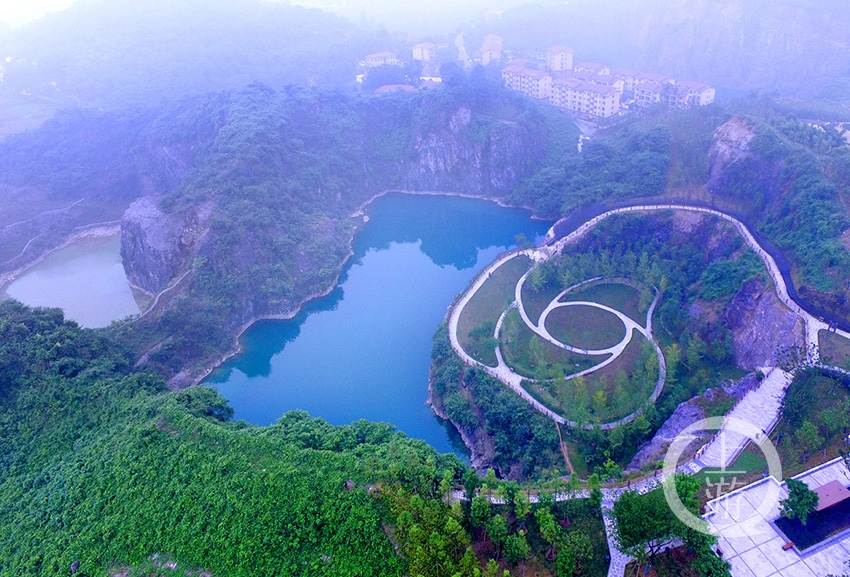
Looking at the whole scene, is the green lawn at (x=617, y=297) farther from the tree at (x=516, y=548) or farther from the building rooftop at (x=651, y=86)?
the building rooftop at (x=651, y=86)

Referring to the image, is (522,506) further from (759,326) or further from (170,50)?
(170,50)

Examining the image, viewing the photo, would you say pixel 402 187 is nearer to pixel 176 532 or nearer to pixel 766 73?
pixel 176 532

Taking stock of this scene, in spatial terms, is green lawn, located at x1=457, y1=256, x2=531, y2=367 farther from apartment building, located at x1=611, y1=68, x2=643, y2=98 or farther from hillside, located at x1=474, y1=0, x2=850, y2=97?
hillside, located at x1=474, y1=0, x2=850, y2=97

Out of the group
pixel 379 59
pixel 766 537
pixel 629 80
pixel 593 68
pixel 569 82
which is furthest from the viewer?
pixel 379 59

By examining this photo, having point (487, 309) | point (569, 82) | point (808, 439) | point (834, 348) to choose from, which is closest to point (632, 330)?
point (487, 309)

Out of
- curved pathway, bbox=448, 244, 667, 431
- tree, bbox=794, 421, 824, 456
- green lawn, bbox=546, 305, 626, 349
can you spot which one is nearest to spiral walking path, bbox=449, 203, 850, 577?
curved pathway, bbox=448, 244, 667, 431
